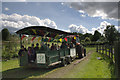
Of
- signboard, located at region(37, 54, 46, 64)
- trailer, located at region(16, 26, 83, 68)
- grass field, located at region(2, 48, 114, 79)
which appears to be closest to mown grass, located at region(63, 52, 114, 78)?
grass field, located at region(2, 48, 114, 79)

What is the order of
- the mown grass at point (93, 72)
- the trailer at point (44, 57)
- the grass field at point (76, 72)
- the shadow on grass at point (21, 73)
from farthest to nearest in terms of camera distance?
the trailer at point (44, 57)
the shadow on grass at point (21, 73)
the grass field at point (76, 72)
the mown grass at point (93, 72)

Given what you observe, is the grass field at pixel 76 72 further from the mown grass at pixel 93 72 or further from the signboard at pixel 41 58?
the signboard at pixel 41 58

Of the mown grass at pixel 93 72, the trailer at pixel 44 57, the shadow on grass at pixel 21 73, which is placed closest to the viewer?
the mown grass at pixel 93 72

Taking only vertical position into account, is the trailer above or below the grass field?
above

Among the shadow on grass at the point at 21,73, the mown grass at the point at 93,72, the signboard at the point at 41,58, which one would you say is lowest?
the shadow on grass at the point at 21,73

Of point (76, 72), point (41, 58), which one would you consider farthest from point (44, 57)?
point (76, 72)

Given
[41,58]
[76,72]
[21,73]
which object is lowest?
[21,73]

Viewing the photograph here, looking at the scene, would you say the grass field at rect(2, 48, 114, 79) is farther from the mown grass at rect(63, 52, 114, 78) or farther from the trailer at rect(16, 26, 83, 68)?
the trailer at rect(16, 26, 83, 68)

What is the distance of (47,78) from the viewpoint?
6.18 m

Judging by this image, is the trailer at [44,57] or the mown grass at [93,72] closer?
the mown grass at [93,72]

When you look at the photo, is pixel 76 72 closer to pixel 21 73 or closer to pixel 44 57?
pixel 44 57

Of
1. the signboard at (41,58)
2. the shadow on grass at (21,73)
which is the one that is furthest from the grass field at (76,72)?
the signboard at (41,58)

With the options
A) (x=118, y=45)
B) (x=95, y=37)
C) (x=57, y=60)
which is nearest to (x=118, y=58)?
(x=118, y=45)

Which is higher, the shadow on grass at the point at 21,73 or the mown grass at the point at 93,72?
the mown grass at the point at 93,72
